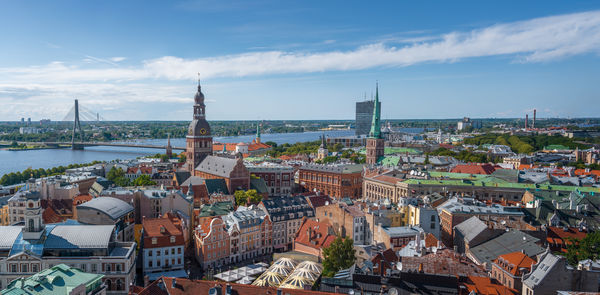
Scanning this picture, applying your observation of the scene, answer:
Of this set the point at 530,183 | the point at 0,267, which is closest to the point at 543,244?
the point at 530,183

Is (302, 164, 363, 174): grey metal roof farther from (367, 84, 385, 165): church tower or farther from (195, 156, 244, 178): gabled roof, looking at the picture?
(195, 156, 244, 178): gabled roof

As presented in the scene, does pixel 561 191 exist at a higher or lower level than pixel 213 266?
higher

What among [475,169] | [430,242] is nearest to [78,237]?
[430,242]

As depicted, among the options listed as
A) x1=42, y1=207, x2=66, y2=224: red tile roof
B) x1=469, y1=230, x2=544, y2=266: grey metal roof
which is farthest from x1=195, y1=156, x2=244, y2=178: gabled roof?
x1=469, y1=230, x2=544, y2=266: grey metal roof

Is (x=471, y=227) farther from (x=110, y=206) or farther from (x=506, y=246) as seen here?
(x=110, y=206)

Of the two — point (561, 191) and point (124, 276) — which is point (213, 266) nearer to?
point (124, 276)

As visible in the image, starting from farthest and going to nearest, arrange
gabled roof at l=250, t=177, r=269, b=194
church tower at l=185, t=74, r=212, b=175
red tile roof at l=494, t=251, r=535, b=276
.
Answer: church tower at l=185, t=74, r=212, b=175 → gabled roof at l=250, t=177, r=269, b=194 → red tile roof at l=494, t=251, r=535, b=276
